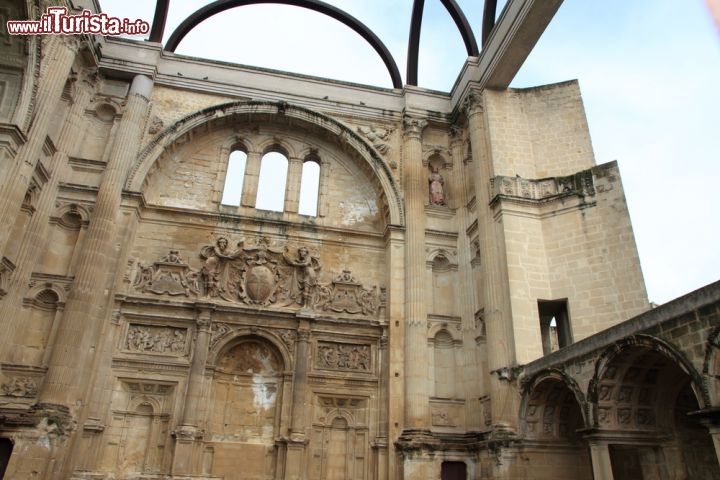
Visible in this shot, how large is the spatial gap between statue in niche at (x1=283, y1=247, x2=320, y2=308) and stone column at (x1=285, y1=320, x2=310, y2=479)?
2.48 ft

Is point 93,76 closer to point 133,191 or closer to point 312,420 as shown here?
point 133,191

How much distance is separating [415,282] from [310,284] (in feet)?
9.71

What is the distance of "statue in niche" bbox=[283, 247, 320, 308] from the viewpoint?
15062 millimetres

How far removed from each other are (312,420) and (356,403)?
127cm

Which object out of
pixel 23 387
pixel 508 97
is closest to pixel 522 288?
pixel 508 97

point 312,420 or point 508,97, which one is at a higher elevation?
point 508,97

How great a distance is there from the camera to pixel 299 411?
13.7 meters

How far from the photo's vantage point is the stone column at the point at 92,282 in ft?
39.5

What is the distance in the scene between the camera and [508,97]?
16.1 metres

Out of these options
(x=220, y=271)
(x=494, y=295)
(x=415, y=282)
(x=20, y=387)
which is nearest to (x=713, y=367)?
(x=494, y=295)

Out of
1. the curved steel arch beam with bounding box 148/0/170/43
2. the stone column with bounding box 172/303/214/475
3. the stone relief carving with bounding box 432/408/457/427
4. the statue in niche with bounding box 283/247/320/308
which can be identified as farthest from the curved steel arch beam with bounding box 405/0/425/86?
the stone relief carving with bounding box 432/408/457/427

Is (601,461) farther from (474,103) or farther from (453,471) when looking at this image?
(474,103)

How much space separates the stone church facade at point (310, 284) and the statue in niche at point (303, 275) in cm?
6

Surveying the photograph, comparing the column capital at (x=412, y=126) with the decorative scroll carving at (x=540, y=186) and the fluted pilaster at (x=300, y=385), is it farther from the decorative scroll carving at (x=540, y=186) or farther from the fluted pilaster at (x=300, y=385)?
the fluted pilaster at (x=300, y=385)
